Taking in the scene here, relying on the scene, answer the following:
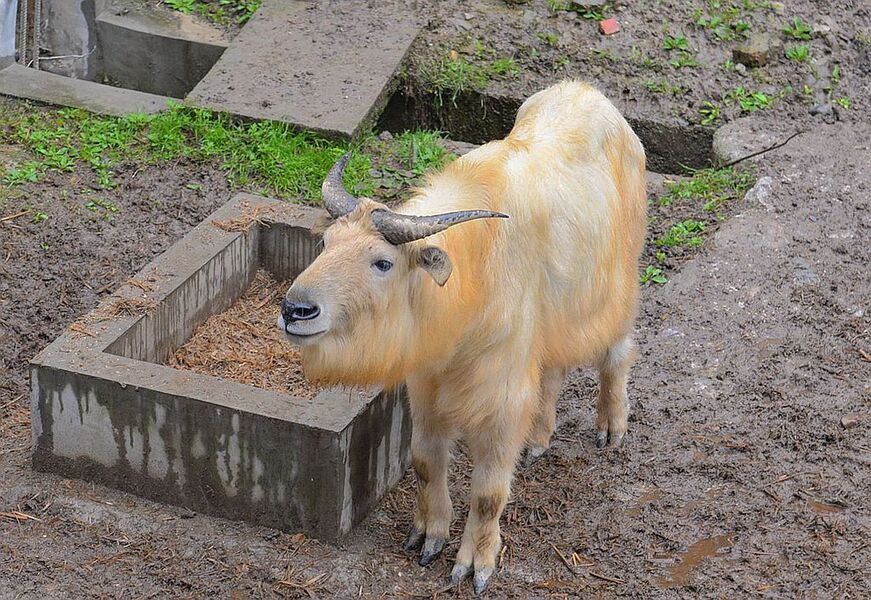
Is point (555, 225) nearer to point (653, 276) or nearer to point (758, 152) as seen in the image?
point (653, 276)

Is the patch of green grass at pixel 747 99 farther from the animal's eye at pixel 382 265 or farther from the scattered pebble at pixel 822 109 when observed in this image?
the animal's eye at pixel 382 265

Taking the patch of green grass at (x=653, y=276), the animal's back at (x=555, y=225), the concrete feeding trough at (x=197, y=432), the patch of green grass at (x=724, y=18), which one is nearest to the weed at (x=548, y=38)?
the patch of green grass at (x=724, y=18)

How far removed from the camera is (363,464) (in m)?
5.22

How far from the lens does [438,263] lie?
164 inches

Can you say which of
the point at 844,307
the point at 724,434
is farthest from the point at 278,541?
the point at 844,307

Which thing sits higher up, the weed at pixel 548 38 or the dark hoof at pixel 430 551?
the weed at pixel 548 38

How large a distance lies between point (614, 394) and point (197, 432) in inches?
76.9

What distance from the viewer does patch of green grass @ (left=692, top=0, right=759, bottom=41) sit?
936 cm

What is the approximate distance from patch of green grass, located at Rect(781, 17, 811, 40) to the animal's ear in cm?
612

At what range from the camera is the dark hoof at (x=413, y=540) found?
5.25 metres

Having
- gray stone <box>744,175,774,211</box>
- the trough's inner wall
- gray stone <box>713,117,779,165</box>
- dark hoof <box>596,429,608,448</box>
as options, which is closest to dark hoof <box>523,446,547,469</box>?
dark hoof <box>596,429,608,448</box>

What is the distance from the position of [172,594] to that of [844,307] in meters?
3.98

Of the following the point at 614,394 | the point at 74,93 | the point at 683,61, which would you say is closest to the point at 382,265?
the point at 614,394

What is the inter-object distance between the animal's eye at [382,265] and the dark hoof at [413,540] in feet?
4.89
